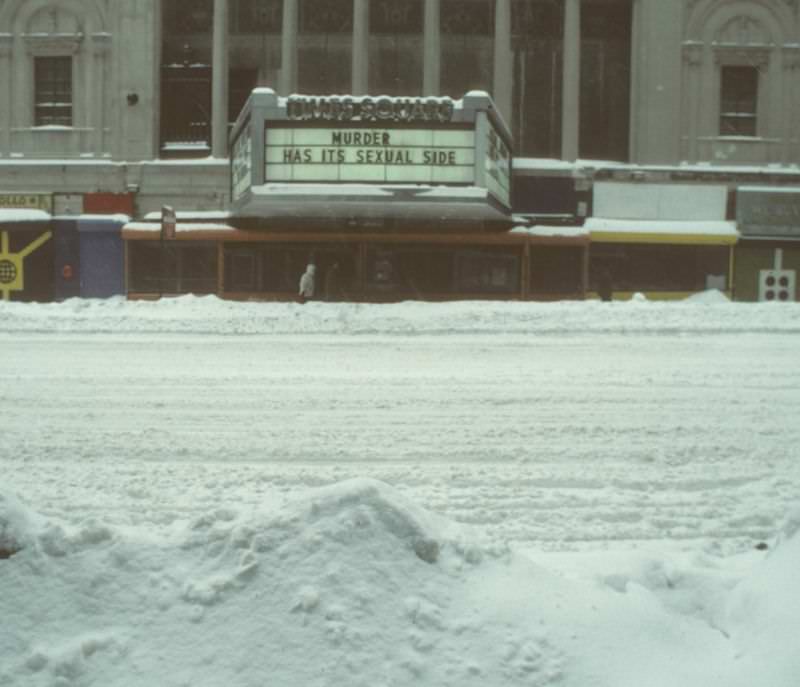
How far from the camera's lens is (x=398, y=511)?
3.73 metres

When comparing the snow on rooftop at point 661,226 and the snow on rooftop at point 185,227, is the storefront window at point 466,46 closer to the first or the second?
the snow on rooftop at point 661,226

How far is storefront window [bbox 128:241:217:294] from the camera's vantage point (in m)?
25.2

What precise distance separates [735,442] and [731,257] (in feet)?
64.0

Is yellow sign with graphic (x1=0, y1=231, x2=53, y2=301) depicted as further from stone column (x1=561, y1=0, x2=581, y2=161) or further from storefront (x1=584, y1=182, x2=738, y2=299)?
storefront (x1=584, y1=182, x2=738, y2=299)

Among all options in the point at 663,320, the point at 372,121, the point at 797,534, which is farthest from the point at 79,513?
the point at 372,121

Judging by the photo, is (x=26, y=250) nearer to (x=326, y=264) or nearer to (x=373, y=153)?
(x=326, y=264)

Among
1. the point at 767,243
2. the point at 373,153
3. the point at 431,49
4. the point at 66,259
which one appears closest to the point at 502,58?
the point at 431,49

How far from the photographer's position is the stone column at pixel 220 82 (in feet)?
87.7

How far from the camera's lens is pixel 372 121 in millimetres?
20719

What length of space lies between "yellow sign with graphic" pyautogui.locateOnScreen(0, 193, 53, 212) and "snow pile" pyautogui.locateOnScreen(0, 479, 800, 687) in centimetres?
2500

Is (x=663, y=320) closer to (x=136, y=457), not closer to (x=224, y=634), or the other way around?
(x=136, y=457)

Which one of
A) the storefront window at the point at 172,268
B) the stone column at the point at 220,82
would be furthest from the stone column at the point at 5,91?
the stone column at the point at 220,82

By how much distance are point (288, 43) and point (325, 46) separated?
1.53 m

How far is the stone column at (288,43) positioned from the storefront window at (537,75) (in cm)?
685
